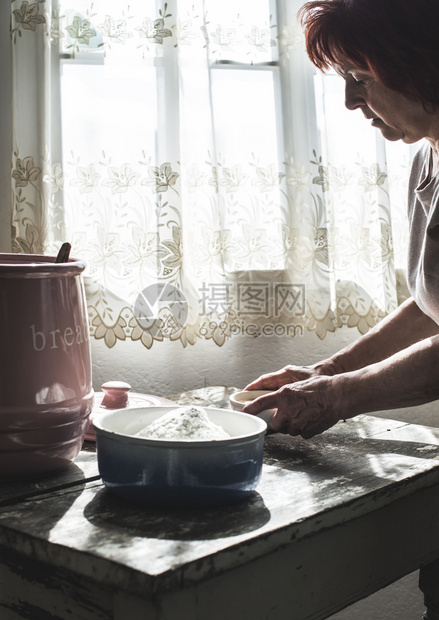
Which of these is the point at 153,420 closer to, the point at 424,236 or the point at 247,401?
the point at 247,401

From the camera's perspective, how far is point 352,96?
1.19 m

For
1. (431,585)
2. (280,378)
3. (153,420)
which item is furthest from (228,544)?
(280,378)

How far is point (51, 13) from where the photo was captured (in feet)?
5.26

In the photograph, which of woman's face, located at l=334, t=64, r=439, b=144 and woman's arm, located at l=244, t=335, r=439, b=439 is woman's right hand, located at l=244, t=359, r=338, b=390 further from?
woman's face, located at l=334, t=64, r=439, b=144

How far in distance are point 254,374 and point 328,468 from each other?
0.95 meters

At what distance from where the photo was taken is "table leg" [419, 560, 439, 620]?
→ 38.8 inches

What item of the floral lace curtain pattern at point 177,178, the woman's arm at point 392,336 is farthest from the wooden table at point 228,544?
the floral lace curtain pattern at point 177,178

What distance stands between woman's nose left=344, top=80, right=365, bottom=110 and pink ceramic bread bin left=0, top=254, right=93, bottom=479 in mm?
633

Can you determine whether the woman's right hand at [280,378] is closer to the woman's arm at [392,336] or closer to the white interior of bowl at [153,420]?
the woman's arm at [392,336]

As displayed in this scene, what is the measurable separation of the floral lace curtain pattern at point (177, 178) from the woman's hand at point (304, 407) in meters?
0.63

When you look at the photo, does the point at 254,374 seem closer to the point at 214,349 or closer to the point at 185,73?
the point at 214,349

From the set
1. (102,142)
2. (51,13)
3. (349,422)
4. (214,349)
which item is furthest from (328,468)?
(51,13)

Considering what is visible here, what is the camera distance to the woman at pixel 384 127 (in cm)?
103

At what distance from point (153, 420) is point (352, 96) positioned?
0.70m
